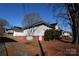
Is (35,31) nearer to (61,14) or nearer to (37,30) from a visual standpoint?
(37,30)

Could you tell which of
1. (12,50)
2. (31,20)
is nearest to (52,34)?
(31,20)

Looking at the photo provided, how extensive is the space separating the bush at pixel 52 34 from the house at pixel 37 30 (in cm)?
4

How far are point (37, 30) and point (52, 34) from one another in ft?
0.47

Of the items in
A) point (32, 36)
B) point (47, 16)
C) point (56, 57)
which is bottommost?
point (56, 57)

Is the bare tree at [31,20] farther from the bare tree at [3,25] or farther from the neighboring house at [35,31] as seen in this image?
the bare tree at [3,25]

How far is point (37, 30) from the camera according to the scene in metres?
2.33

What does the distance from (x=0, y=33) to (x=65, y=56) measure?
2.06ft

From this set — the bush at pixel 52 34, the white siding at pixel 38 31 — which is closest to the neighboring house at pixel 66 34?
the bush at pixel 52 34

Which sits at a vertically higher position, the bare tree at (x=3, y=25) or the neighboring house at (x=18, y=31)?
the bare tree at (x=3, y=25)

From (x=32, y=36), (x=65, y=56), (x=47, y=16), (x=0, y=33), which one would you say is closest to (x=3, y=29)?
(x=0, y=33)

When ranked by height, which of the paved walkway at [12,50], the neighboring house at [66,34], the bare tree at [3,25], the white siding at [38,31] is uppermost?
the bare tree at [3,25]

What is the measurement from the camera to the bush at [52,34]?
231 centimetres

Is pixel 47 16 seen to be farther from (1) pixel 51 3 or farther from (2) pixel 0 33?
(2) pixel 0 33

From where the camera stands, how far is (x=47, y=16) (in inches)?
91.5
